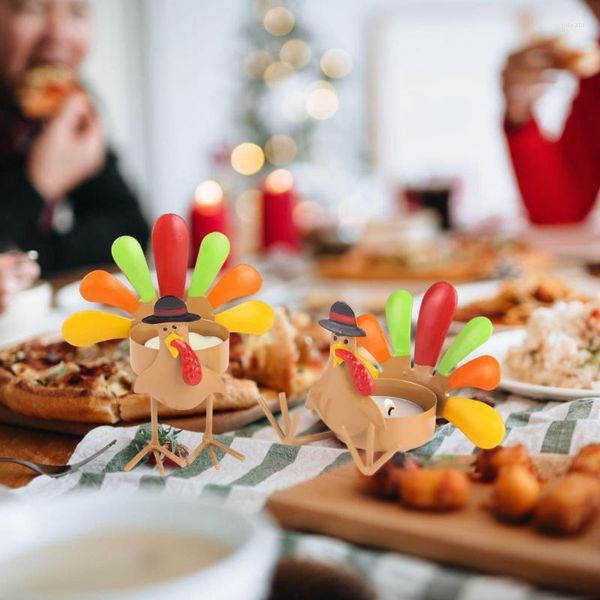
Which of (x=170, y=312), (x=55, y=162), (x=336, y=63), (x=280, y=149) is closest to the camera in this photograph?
(x=170, y=312)

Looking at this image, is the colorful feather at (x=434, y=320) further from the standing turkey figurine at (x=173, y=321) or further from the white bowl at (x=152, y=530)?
the white bowl at (x=152, y=530)

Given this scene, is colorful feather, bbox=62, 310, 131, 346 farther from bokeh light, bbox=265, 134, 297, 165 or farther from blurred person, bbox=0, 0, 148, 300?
bokeh light, bbox=265, 134, 297, 165

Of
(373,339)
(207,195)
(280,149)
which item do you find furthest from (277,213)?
(280,149)

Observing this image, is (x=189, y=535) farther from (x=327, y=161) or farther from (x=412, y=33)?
(x=412, y=33)

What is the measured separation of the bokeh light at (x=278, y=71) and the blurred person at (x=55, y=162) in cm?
222

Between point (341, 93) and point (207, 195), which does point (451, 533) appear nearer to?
point (207, 195)

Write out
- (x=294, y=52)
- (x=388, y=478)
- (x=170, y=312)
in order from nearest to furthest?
(x=388, y=478), (x=170, y=312), (x=294, y=52)

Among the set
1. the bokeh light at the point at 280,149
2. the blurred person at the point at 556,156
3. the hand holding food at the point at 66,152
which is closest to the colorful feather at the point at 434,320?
the blurred person at the point at 556,156

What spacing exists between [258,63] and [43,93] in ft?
9.63

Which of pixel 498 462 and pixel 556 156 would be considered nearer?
pixel 498 462

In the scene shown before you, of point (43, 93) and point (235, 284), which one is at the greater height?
point (43, 93)

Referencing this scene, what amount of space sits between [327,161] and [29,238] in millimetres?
4006

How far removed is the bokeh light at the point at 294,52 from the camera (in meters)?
6.51

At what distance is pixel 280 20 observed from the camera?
6414mm
